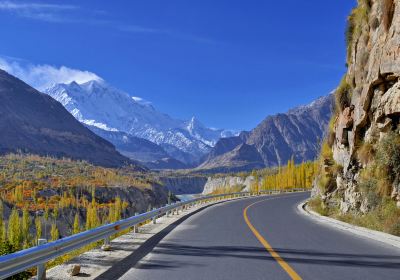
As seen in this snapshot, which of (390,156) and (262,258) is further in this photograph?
(390,156)


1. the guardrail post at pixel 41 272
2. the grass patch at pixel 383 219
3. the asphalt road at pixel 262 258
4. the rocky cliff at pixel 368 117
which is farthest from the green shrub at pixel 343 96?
the guardrail post at pixel 41 272

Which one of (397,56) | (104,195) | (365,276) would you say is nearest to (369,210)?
(397,56)

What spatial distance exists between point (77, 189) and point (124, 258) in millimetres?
124377

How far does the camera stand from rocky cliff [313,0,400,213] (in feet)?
62.6

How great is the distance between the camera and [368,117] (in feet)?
74.9

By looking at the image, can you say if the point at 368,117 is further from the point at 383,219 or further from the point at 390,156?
the point at 383,219

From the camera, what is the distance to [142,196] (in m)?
142

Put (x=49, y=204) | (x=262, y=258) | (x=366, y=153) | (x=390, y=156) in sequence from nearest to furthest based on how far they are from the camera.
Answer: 1. (x=262, y=258)
2. (x=390, y=156)
3. (x=366, y=153)
4. (x=49, y=204)

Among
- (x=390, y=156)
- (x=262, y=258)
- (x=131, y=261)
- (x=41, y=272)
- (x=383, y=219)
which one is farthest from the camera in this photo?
(x=390, y=156)

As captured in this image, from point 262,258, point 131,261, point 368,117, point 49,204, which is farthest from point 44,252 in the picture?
point 49,204

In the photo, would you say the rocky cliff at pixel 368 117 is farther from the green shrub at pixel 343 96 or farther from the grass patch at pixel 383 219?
the grass patch at pixel 383 219

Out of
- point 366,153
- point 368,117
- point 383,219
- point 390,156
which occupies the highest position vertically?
point 368,117

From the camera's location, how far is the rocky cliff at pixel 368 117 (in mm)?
19094

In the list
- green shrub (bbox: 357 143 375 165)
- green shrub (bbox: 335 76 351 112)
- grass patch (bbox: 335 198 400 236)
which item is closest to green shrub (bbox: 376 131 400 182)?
grass patch (bbox: 335 198 400 236)
